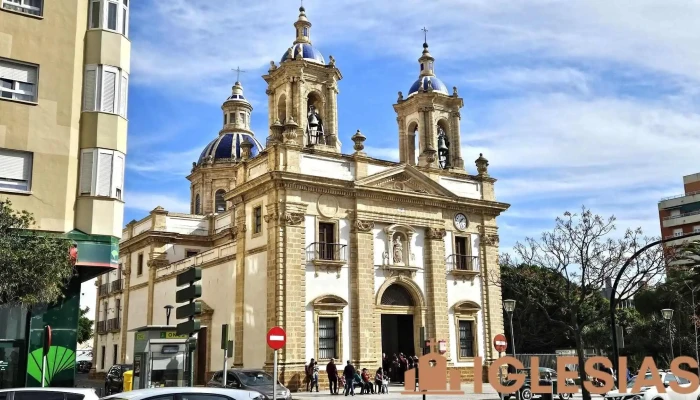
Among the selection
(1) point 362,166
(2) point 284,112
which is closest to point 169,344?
(1) point 362,166

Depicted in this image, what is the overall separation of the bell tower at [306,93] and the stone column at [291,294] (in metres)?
5.01

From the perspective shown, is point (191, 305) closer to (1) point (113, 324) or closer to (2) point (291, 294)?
(2) point (291, 294)

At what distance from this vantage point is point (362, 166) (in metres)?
35.1

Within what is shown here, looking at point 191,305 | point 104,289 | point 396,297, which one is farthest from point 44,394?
point 104,289

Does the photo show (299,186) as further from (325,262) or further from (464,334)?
(464,334)

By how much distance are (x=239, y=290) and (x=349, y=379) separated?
8405 mm

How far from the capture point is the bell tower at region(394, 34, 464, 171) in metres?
40.0

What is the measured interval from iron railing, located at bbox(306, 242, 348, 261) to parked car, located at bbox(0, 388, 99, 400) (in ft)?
68.2

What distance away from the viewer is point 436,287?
118 ft

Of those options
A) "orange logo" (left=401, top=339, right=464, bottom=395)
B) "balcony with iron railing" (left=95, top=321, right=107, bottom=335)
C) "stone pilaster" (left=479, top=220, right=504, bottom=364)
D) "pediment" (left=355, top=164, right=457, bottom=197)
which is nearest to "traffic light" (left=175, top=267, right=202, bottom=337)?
"orange logo" (left=401, top=339, right=464, bottom=395)

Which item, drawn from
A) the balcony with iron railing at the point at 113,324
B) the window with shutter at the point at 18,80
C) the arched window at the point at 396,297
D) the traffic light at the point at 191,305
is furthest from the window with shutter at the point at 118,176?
the balcony with iron railing at the point at 113,324

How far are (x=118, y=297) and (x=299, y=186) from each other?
2348cm

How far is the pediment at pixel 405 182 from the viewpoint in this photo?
3506 cm

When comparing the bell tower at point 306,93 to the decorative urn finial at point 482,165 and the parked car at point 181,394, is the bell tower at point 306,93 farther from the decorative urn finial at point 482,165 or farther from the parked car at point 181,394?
the parked car at point 181,394
